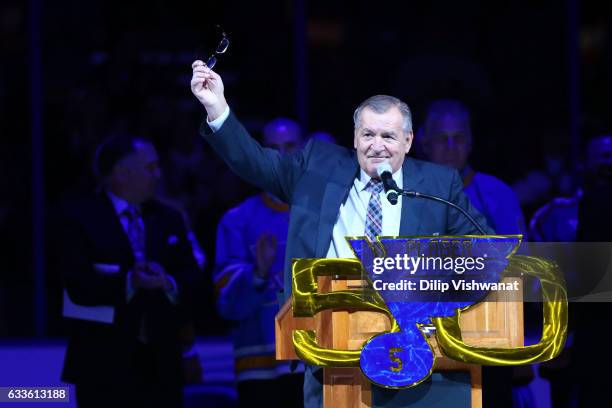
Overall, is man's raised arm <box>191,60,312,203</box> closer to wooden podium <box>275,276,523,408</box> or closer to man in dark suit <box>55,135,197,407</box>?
wooden podium <box>275,276,523,408</box>

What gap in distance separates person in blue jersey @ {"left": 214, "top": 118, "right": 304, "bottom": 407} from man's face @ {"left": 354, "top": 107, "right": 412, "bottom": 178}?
221cm

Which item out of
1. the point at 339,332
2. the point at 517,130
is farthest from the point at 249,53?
the point at 339,332

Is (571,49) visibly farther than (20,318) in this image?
Yes

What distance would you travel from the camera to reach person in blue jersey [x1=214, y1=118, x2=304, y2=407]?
6910mm

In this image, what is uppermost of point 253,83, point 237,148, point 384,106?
point 253,83

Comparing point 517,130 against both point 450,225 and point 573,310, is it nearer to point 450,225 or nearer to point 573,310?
point 573,310

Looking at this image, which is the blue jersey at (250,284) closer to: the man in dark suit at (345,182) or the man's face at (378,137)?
the man in dark suit at (345,182)

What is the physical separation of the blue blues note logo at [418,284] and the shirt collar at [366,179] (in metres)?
0.77

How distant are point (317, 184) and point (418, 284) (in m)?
0.89

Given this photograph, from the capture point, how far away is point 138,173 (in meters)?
6.74

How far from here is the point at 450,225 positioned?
486cm

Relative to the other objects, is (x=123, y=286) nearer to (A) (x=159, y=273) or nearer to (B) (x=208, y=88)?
(A) (x=159, y=273)

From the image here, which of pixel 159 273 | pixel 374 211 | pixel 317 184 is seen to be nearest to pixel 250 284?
pixel 159 273

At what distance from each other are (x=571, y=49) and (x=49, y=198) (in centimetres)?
393
